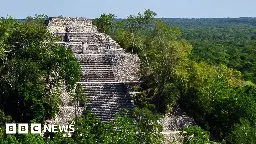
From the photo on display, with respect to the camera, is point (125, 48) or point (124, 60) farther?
point (125, 48)

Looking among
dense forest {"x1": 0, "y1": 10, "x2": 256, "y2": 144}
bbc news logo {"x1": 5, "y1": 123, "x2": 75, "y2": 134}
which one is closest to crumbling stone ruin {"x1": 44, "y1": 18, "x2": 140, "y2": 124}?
dense forest {"x1": 0, "y1": 10, "x2": 256, "y2": 144}

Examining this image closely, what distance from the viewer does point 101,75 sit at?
22.1 meters

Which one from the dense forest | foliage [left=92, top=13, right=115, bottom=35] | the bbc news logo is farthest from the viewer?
foliage [left=92, top=13, right=115, bottom=35]

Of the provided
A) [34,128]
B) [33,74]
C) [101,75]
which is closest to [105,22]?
[101,75]

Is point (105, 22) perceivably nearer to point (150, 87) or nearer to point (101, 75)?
point (101, 75)

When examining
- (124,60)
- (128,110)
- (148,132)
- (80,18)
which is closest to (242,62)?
(80,18)

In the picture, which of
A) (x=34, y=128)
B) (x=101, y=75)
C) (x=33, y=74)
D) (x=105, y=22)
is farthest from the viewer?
(x=105, y=22)

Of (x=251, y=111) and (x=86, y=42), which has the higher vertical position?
(x=86, y=42)

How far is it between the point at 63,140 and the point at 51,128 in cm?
356

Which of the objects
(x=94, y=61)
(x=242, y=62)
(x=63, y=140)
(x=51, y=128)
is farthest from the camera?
(x=242, y=62)

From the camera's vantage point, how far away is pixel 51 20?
111 ft

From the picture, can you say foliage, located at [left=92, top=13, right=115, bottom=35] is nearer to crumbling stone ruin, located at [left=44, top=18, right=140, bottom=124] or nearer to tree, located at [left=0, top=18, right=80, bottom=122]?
crumbling stone ruin, located at [left=44, top=18, right=140, bottom=124]

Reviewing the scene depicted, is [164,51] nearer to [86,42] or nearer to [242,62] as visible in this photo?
[86,42]

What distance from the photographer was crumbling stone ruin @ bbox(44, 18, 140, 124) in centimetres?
1961
